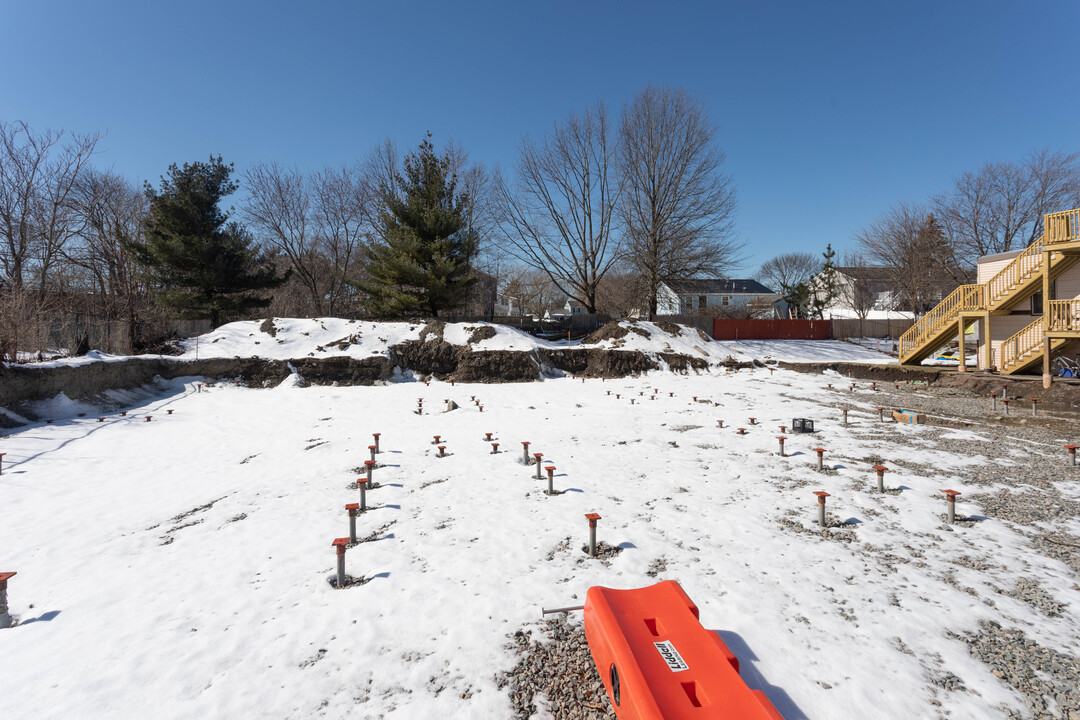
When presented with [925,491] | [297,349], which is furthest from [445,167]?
[925,491]

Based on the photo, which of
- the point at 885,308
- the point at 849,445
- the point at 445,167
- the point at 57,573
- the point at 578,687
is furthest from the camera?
the point at 885,308

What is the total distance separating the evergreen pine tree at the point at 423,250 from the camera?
22.2m

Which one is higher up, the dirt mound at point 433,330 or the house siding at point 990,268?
the house siding at point 990,268

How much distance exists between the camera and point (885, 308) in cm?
4734

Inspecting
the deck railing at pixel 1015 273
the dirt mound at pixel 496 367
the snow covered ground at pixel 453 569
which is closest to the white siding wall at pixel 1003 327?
the deck railing at pixel 1015 273

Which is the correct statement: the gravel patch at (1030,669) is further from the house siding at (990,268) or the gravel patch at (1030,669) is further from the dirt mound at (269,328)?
the dirt mound at (269,328)

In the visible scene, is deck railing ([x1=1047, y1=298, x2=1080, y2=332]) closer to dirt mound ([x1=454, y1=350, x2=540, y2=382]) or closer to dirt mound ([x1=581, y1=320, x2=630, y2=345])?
dirt mound ([x1=581, y1=320, x2=630, y2=345])

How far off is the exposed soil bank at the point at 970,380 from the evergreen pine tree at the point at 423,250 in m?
18.0

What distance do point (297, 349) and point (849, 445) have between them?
20.3 meters

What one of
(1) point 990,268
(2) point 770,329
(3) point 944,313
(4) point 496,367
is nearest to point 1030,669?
(4) point 496,367

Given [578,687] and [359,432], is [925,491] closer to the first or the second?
[578,687]

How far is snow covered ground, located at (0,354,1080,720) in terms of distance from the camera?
3008 mm

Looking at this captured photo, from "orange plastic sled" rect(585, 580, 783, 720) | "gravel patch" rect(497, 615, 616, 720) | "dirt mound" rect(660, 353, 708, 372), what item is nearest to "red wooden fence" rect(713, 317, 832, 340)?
"dirt mound" rect(660, 353, 708, 372)

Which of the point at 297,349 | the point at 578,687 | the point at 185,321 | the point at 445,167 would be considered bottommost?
the point at 578,687
